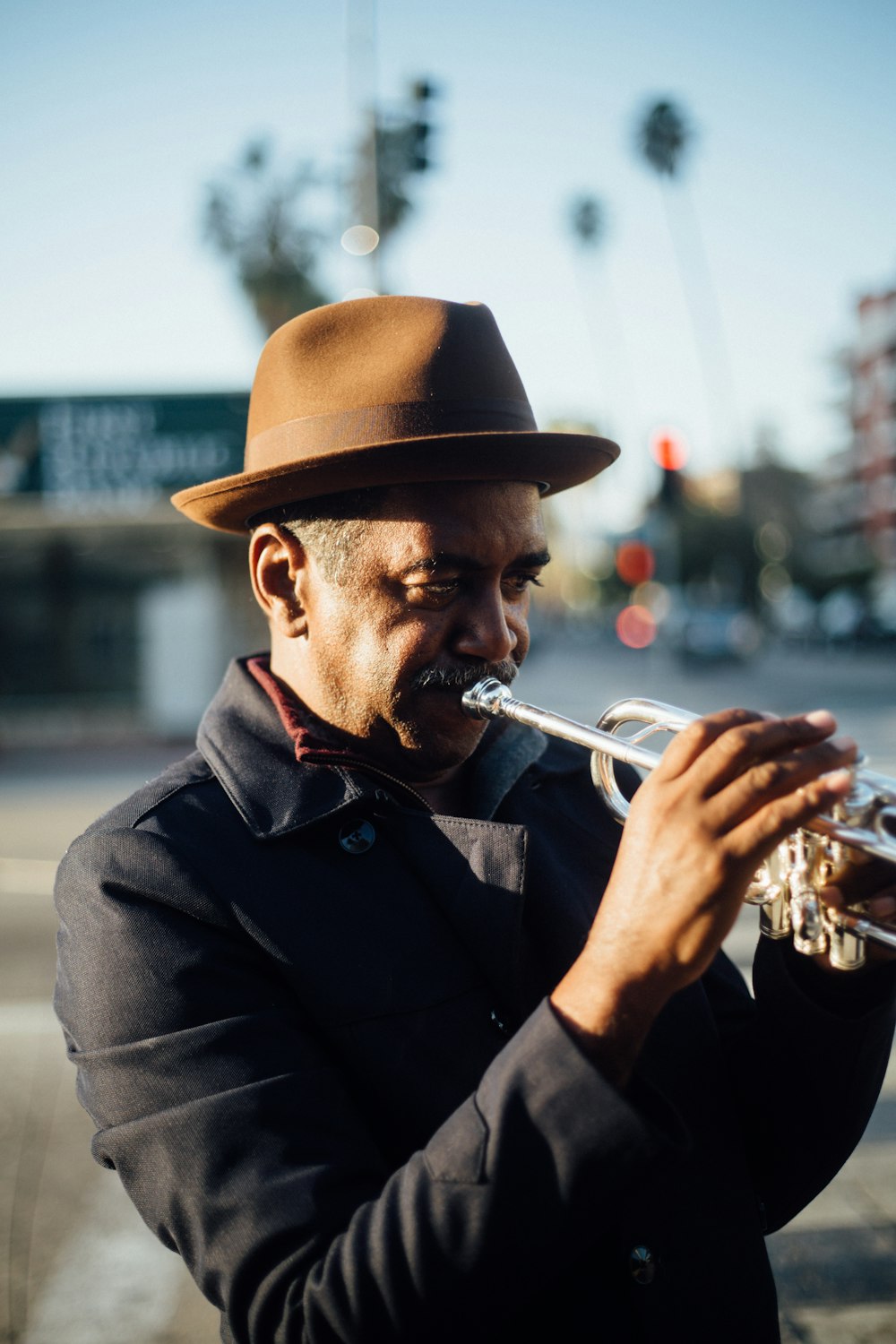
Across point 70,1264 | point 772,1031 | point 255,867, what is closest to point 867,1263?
point 772,1031

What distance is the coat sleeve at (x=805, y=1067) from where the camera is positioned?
1.72m

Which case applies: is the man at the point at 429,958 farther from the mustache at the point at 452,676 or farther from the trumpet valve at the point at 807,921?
the trumpet valve at the point at 807,921

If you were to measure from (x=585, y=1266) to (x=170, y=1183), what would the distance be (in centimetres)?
58

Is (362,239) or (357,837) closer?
(357,837)

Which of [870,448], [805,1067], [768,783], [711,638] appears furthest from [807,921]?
[870,448]

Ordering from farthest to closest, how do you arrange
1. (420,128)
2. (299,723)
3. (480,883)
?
1. (420,128)
2. (299,723)
3. (480,883)

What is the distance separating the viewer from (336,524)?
182cm

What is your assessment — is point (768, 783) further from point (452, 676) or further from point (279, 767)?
point (279, 767)

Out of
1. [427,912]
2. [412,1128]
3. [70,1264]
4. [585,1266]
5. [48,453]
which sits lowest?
[70,1264]

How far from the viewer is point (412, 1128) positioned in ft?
4.98

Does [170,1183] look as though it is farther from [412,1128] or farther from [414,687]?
[414,687]

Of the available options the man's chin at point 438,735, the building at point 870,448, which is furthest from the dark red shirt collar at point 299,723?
the building at point 870,448

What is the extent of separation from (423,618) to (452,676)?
105 mm

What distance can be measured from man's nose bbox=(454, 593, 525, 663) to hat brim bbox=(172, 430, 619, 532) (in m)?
0.21
